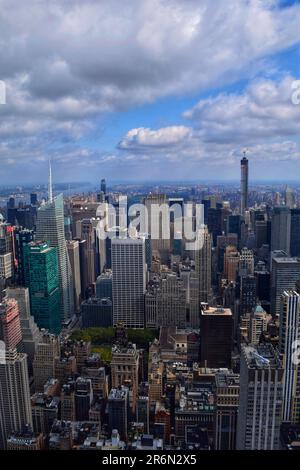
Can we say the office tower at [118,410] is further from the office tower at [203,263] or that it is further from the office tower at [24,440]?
the office tower at [203,263]

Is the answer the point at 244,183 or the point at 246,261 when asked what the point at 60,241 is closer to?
the point at 246,261

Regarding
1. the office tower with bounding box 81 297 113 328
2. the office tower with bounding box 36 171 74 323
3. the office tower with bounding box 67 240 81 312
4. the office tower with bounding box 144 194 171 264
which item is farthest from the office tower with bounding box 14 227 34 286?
the office tower with bounding box 144 194 171 264

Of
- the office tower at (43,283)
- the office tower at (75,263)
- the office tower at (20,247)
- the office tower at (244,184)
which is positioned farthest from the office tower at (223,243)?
the office tower at (20,247)

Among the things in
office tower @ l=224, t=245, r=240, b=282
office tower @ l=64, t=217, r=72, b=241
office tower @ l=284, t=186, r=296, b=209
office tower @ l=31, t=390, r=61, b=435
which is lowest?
office tower @ l=31, t=390, r=61, b=435

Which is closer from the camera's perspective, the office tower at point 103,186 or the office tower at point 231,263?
the office tower at point 103,186

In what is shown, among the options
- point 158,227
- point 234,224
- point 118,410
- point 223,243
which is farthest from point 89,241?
point 118,410

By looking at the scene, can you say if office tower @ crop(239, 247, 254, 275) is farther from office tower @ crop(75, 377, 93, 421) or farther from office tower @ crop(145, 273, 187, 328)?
office tower @ crop(75, 377, 93, 421)
